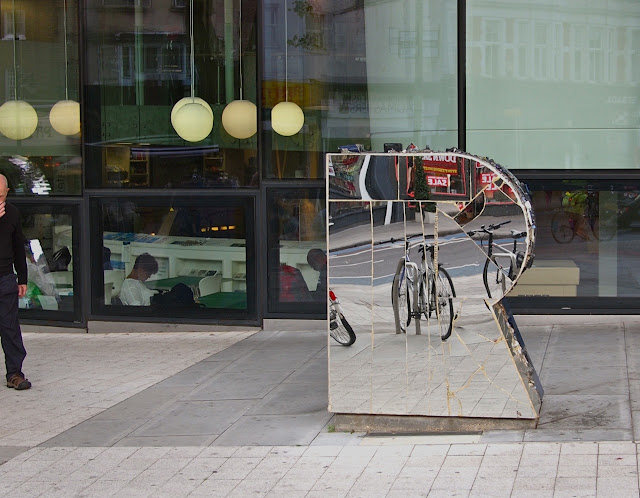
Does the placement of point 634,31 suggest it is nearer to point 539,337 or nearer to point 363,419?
point 539,337

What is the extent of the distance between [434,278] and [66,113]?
6.19 metres

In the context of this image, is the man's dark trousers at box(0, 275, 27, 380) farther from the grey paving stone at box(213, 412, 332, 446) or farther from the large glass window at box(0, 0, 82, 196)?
the large glass window at box(0, 0, 82, 196)

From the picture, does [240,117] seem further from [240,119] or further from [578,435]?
[578,435]

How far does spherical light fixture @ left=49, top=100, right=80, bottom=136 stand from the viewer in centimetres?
1123

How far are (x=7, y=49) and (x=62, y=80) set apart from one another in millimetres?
806

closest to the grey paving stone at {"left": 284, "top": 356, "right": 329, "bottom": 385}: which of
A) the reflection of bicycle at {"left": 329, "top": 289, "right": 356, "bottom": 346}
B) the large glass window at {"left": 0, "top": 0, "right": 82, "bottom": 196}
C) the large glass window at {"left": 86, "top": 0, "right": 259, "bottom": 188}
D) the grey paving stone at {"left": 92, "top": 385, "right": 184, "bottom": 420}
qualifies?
the grey paving stone at {"left": 92, "top": 385, "right": 184, "bottom": 420}

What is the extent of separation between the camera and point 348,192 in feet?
21.7

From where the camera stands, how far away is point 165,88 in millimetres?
11078

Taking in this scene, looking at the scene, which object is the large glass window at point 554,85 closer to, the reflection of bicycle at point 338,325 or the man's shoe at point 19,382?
the reflection of bicycle at point 338,325

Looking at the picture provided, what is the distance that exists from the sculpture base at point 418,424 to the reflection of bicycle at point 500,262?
84cm

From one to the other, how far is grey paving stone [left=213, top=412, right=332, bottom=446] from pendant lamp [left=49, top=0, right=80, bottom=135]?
5.16 meters

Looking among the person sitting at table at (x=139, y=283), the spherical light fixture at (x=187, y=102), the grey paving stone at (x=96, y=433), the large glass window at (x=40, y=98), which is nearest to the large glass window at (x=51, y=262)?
the large glass window at (x=40, y=98)

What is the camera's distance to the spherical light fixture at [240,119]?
35.5 feet

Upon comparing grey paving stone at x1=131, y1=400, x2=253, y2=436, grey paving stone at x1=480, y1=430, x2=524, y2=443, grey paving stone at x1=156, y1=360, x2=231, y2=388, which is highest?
grey paving stone at x1=480, y1=430, x2=524, y2=443
